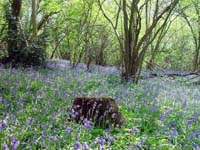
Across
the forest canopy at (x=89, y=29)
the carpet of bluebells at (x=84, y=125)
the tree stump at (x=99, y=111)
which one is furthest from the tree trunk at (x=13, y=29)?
the tree stump at (x=99, y=111)

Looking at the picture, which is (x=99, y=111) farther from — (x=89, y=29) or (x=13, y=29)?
(x=89, y=29)

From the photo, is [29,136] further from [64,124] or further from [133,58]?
[133,58]

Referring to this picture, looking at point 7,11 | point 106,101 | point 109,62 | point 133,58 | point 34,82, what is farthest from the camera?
point 109,62

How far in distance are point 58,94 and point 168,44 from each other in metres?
32.0

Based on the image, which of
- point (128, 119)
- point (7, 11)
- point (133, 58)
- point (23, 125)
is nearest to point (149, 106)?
point (128, 119)

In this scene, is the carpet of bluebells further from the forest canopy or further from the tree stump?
the forest canopy

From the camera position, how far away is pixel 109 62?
29953mm

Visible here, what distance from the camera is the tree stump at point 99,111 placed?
529 cm

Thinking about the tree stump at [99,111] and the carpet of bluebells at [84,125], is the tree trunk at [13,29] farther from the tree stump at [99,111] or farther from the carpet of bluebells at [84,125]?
the tree stump at [99,111]

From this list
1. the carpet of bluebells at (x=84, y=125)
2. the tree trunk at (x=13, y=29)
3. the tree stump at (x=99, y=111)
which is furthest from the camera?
the tree trunk at (x=13, y=29)

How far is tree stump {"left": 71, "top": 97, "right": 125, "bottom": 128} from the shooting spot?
5289 mm

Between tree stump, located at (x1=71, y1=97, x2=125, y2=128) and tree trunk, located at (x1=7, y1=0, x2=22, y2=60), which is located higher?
tree trunk, located at (x1=7, y1=0, x2=22, y2=60)

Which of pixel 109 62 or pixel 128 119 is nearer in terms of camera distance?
pixel 128 119

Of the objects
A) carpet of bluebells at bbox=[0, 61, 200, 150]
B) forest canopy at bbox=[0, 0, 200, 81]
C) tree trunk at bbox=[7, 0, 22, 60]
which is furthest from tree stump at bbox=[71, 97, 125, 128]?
tree trunk at bbox=[7, 0, 22, 60]
